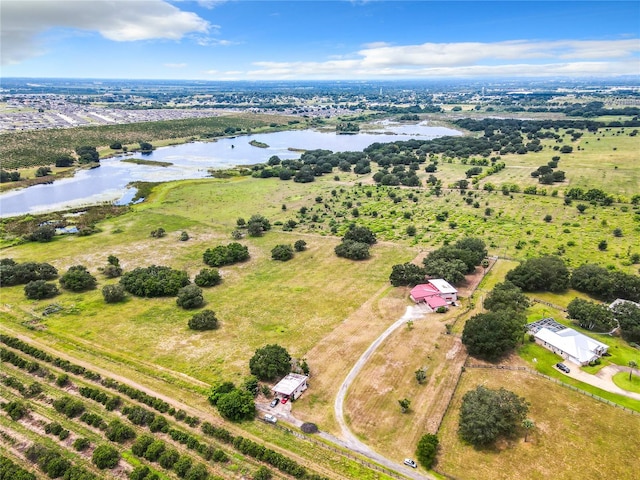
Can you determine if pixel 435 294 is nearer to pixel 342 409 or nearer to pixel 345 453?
pixel 342 409

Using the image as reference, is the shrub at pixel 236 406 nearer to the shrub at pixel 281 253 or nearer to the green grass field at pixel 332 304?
the green grass field at pixel 332 304

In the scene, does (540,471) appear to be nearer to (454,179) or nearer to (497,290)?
(497,290)

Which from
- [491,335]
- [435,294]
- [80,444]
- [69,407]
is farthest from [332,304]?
[80,444]

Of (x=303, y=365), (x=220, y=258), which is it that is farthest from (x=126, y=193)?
(x=303, y=365)

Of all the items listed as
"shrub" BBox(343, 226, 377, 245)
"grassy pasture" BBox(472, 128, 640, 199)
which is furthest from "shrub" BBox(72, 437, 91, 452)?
"grassy pasture" BBox(472, 128, 640, 199)

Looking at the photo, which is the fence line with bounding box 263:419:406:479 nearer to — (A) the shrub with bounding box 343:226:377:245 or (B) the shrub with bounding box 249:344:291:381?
(B) the shrub with bounding box 249:344:291:381

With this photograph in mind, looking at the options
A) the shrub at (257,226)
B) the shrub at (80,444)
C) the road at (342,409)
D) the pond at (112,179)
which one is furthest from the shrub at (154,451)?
the pond at (112,179)
